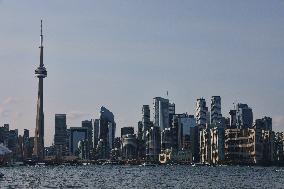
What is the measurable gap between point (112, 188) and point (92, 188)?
169 inches

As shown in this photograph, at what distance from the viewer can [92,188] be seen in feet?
437

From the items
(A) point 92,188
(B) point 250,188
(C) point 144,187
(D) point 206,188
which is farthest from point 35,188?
(B) point 250,188

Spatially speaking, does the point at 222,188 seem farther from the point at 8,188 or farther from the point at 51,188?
the point at 8,188

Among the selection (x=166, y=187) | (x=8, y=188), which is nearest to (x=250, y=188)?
(x=166, y=187)

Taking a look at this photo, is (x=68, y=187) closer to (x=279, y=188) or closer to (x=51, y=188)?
(x=51, y=188)

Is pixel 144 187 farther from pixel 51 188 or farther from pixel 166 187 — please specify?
pixel 51 188

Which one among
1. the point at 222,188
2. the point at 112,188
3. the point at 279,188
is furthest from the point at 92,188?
the point at 279,188

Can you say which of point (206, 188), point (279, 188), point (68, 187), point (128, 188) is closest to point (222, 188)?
point (206, 188)

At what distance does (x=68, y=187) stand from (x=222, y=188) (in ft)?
110

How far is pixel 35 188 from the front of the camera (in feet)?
424

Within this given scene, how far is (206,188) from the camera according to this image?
13375 cm

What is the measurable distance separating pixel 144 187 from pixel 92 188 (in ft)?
38.8

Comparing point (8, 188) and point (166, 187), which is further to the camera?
point (166, 187)

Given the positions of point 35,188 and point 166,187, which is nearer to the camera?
point 35,188
